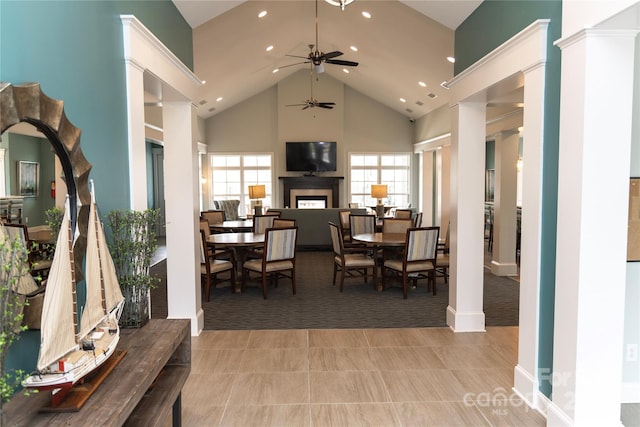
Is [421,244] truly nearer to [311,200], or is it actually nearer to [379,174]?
[311,200]

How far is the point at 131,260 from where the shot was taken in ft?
8.04

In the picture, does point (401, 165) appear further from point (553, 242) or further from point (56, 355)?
point (56, 355)

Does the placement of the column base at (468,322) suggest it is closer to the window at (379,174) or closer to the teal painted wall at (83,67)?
the teal painted wall at (83,67)

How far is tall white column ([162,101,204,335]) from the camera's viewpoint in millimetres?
4195

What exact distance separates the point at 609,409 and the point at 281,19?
732cm

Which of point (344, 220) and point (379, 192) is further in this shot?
point (379, 192)

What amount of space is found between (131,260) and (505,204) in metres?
5.99

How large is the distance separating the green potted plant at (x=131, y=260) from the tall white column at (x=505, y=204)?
5833 mm

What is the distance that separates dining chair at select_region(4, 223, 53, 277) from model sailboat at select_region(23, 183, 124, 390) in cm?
13

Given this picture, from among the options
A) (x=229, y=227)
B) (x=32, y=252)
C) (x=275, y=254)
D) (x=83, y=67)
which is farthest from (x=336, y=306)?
(x=32, y=252)

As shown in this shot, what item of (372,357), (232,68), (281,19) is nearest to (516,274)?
(372,357)

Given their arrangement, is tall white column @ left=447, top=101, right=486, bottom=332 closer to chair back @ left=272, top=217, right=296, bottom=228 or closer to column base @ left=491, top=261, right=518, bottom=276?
chair back @ left=272, top=217, right=296, bottom=228

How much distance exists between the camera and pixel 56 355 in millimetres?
1469

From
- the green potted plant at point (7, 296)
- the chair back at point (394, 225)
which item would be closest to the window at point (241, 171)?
the chair back at point (394, 225)
